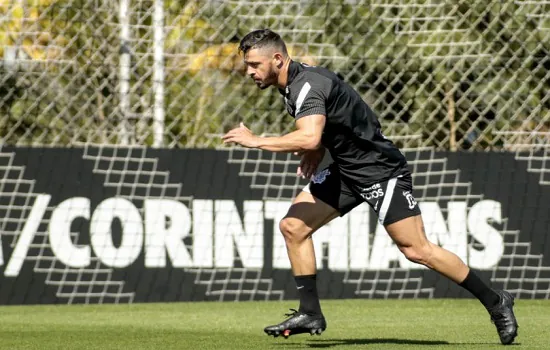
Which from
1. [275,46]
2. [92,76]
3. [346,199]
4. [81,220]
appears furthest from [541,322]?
[92,76]

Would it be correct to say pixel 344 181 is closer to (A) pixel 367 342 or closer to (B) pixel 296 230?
(B) pixel 296 230

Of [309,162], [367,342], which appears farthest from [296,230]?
[367,342]

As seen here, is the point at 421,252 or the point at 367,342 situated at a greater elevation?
the point at 421,252

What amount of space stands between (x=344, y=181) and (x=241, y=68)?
5268 mm

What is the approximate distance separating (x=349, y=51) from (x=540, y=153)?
7.05ft

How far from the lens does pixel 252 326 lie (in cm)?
879

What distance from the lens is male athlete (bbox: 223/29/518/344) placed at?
710 cm

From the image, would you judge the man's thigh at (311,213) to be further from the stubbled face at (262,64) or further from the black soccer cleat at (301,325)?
the stubbled face at (262,64)

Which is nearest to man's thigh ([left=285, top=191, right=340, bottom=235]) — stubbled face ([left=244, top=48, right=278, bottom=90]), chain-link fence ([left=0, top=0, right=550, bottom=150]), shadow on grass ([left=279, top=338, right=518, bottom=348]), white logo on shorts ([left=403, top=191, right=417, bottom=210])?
white logo on shorts ([left=403, top=191, right=417, bottom=210])

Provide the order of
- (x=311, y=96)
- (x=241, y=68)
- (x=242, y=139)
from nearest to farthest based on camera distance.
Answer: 1. (x=242, y=139)
2. (x=311, y=96)
3. (x=241, y=68)

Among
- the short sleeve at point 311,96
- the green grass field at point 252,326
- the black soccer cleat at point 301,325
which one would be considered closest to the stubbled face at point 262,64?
the short sleeve at point 311,96

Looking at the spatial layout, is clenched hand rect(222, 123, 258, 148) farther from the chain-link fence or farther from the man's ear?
the chain-link fence

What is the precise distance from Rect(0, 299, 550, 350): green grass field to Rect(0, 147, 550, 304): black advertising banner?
30 centimetres

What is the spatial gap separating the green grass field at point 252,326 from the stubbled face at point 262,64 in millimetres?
1596
